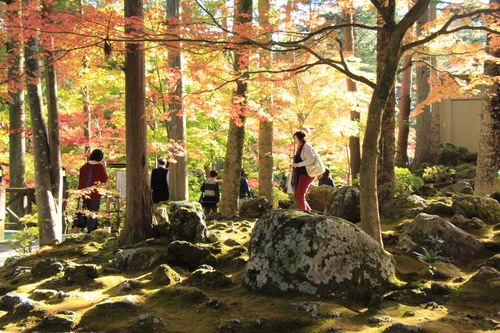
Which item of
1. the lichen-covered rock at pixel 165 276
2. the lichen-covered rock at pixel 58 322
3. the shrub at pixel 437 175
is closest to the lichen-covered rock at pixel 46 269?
the lichen-covered rock at pixel 165 276

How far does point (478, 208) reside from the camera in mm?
6207

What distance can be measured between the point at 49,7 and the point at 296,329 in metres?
5.93

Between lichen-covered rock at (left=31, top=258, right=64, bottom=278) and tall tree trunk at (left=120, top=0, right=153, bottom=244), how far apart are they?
1037 millimetres

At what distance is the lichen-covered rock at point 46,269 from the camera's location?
478cm

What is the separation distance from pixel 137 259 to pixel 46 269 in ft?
3.61

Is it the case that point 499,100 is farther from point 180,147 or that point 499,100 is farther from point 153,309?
point 153,309

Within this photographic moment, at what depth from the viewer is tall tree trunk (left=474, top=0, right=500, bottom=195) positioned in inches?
299

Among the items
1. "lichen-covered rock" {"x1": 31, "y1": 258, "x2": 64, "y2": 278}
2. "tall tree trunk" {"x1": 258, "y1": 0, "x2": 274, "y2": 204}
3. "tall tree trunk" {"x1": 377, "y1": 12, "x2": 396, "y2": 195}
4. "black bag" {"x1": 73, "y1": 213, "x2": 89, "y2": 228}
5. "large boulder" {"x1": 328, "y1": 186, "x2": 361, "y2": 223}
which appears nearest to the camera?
"lichen-covered rock" {"x1": 31, "y1": 258, "x2": 64, "y2": 278}

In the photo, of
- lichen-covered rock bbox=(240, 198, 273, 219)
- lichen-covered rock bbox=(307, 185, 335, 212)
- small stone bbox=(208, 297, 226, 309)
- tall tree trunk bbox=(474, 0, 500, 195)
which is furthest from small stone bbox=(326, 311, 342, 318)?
tall tree trunk bbox=(474, 0, 500, 195)

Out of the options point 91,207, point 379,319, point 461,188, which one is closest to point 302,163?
point 379,319

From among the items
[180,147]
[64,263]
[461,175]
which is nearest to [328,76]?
[461,175]

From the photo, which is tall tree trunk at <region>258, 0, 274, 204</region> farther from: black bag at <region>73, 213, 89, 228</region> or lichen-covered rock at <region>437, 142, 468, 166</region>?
lichen-covered rock at <region>437, 142, 468, 166</region>

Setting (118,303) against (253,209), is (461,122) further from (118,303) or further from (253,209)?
(118,303)

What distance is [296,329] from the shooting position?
3078 mm
